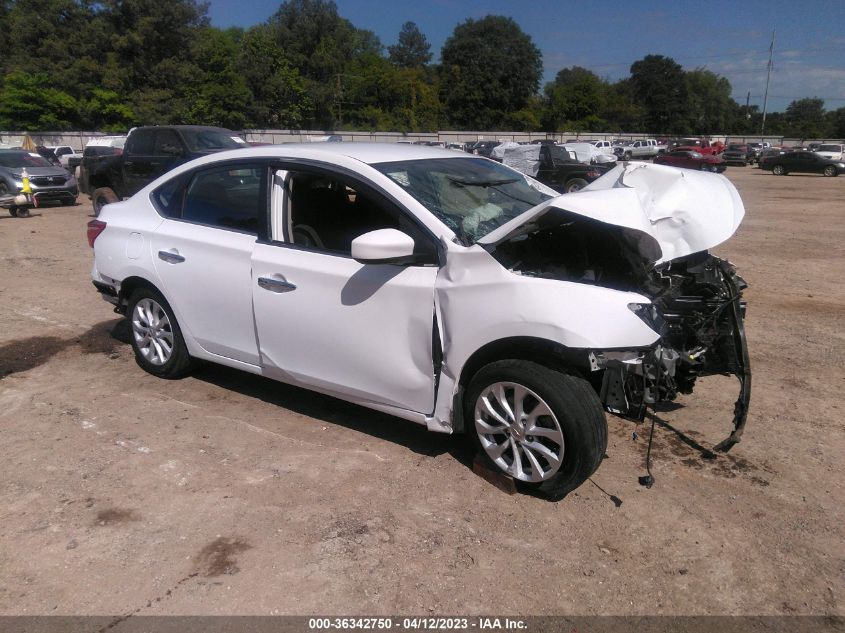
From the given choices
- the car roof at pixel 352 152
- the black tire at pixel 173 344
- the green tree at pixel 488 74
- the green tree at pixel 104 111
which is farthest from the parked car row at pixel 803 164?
the green tree at pixel 488 74

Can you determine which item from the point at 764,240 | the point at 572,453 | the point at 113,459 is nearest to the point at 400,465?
the point at 572,453

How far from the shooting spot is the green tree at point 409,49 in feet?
382

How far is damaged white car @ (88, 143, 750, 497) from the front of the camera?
3.26 metres

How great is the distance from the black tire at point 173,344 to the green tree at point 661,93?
10357 cm

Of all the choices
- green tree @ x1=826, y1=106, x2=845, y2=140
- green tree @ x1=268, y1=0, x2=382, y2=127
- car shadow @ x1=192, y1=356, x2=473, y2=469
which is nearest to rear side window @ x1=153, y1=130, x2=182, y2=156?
car shadow @ x1=192, y1=356, x2=473, y2=469

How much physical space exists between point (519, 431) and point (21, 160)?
19.8 meters

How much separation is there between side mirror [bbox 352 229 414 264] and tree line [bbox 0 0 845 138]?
5428 cm

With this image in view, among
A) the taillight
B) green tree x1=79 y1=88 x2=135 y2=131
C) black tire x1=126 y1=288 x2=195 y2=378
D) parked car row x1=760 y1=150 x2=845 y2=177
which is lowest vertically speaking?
parked car row x1=760 y1=150 x2=845 y2=177

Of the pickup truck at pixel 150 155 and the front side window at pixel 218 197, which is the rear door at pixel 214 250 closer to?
the front side window at pixel 218 197

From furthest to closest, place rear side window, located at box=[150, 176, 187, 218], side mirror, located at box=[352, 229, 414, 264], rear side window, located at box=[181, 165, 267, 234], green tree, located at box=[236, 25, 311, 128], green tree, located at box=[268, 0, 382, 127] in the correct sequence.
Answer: green tree, located at box=[268, 0, 382, 127], green tree, located at box=[236, 25, 311, 128], rear side window, located at box=[150, 176, 187, 218], rear side window, located at box=[181, 165, 267, 234], side mirror, located at box=[352, 229, 414, 264]

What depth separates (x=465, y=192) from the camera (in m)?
4.18

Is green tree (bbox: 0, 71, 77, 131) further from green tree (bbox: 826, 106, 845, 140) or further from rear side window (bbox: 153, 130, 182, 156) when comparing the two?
green tree (bbox: 826, 106, 845, 140)

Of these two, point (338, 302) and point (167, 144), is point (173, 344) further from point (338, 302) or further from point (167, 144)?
point (167, 144)

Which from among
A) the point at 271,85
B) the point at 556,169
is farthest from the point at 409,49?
the point at 556,169
